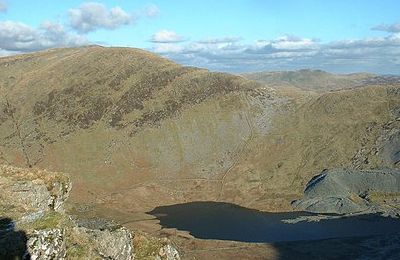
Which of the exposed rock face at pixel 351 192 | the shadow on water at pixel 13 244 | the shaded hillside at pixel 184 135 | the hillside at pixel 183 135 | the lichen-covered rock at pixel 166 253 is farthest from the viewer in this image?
the shaded hillside at pixel 184 135

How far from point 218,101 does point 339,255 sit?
61399 millimetres

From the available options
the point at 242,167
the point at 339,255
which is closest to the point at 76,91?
the point at 242,167

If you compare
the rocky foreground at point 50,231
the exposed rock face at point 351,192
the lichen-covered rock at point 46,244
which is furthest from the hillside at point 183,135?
the lichen-covered rock at point 46,244

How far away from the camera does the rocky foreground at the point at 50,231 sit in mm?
14215

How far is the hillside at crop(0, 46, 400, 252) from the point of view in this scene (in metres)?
89.4

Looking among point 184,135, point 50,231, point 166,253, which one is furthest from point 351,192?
point 50,231

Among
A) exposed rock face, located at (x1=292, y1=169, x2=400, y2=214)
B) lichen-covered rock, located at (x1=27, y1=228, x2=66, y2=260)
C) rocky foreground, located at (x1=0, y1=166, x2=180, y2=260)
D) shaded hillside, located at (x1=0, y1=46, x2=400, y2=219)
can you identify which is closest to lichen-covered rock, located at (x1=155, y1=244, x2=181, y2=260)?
rocky foreground, located at (x1=0, y1=166, x2=180, y2=260)

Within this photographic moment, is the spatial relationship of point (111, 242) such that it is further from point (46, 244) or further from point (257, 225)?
point (257, 225)

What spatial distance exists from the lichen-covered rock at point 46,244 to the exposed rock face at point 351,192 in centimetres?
6633

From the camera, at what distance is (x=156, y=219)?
7738cm

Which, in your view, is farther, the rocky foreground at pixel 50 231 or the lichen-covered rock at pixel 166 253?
the lichen-covered rock at pixel 166 253

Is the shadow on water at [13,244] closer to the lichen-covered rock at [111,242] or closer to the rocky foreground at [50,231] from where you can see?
the rocky foreground at [50,231]

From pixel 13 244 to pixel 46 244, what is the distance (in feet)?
3.21

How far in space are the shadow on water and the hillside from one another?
5755 cm
